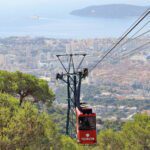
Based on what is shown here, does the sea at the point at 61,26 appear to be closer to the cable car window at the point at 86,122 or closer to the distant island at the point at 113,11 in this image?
the distant island at the point at 113,11

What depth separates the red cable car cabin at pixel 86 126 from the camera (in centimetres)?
974

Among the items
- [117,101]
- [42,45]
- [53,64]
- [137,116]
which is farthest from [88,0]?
[137,116]

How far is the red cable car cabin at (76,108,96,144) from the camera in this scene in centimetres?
974

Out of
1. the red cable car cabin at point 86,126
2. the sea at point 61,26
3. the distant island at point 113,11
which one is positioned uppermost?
the distant island at point 113,11

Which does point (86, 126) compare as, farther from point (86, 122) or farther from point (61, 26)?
point (61, 26)

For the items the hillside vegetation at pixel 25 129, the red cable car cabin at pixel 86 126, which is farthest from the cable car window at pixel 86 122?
the hillside vegetation at pixel 25 129

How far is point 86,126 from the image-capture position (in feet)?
32.3

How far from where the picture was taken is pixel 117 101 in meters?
46.2

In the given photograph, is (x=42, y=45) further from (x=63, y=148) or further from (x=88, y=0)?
(x=88, y=0)

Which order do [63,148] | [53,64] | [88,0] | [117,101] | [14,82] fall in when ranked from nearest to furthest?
[63,148]
[14,82]
[117,101]
[53,64]
[88,0]

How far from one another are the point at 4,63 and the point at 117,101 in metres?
19.6

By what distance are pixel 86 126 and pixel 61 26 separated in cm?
7551

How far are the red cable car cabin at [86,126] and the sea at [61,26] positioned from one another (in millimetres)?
62632

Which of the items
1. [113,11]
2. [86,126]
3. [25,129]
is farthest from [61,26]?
[25,129]
